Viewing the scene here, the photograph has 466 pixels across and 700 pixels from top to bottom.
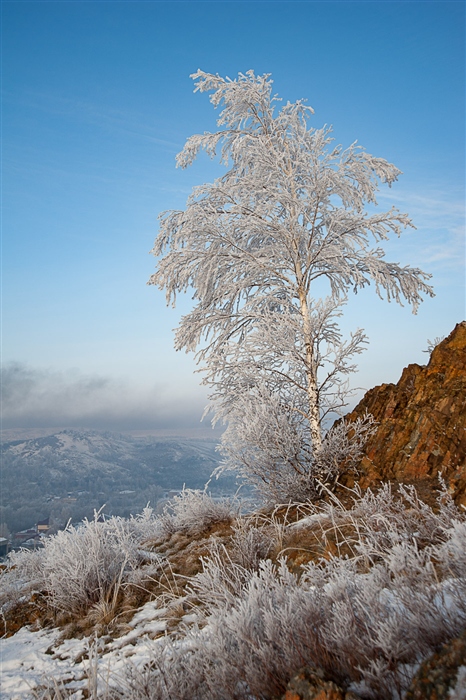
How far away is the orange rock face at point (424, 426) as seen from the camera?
5215mm

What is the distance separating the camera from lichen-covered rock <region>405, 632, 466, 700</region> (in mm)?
1353

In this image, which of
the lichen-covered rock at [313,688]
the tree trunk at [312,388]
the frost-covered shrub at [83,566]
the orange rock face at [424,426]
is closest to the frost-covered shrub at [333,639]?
the lichen-covered rock at [313,688]

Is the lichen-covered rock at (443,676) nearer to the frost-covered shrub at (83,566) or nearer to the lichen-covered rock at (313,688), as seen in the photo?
the lichen-covered rock at (313,688)

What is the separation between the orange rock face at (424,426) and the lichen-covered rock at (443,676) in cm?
341

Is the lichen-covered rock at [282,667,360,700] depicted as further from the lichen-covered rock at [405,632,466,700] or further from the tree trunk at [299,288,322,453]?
the tree trunk at [299,288,322,453]

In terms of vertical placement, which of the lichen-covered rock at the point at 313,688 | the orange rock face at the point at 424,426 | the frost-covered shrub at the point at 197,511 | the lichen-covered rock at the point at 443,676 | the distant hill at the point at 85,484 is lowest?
the distant hill at the point at 85,484

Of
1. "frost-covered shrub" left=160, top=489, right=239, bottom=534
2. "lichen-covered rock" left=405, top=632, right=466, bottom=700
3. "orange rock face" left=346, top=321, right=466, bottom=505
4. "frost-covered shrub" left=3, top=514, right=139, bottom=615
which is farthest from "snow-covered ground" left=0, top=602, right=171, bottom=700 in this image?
"orange rock face" left=346, top=321, right=466, bottom=505

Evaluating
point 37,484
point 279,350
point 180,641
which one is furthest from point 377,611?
point 37,484

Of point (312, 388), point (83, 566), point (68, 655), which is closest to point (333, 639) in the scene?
point (68, 655)

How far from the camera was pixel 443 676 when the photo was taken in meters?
1.42

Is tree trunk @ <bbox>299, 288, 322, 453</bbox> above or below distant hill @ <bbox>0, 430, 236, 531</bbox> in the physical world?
above

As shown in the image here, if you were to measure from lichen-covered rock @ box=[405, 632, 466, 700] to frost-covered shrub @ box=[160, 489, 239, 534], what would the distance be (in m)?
5.11

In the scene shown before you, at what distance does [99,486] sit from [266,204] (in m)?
169

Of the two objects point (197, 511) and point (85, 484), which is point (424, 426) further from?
point (85, 484)
